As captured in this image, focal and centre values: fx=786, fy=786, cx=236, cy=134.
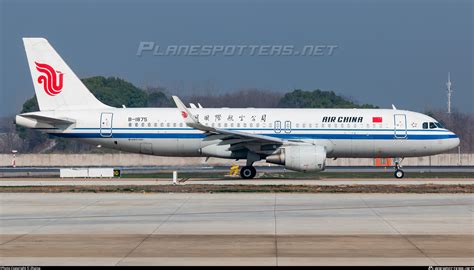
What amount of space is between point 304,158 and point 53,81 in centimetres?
1412

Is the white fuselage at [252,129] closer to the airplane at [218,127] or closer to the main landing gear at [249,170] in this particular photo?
the airplane at [218,127]

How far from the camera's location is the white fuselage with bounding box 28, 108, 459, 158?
40656mm

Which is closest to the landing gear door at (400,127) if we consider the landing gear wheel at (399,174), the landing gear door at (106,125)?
the landing gear wheel at (399,174)

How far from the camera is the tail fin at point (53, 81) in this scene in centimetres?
4172

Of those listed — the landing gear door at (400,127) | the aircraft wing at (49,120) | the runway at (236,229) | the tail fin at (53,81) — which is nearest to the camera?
the runway at (236,229)

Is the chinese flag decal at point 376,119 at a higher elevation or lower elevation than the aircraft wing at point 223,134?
higher

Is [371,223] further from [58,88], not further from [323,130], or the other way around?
[58,88]

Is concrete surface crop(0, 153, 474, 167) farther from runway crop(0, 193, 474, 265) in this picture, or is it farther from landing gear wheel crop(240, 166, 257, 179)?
runway crop(0, 193, 474, 265)

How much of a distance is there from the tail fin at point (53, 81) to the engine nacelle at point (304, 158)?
1071 centimetres

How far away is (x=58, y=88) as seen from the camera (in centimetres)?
4175

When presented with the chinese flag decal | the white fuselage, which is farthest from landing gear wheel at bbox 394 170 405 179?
the chinese flag decal

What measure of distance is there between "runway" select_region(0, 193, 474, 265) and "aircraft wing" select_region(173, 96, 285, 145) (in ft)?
25.8

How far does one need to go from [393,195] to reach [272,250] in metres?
14.6

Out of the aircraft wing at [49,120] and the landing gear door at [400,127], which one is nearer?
the aircraft wing at [49,120]
